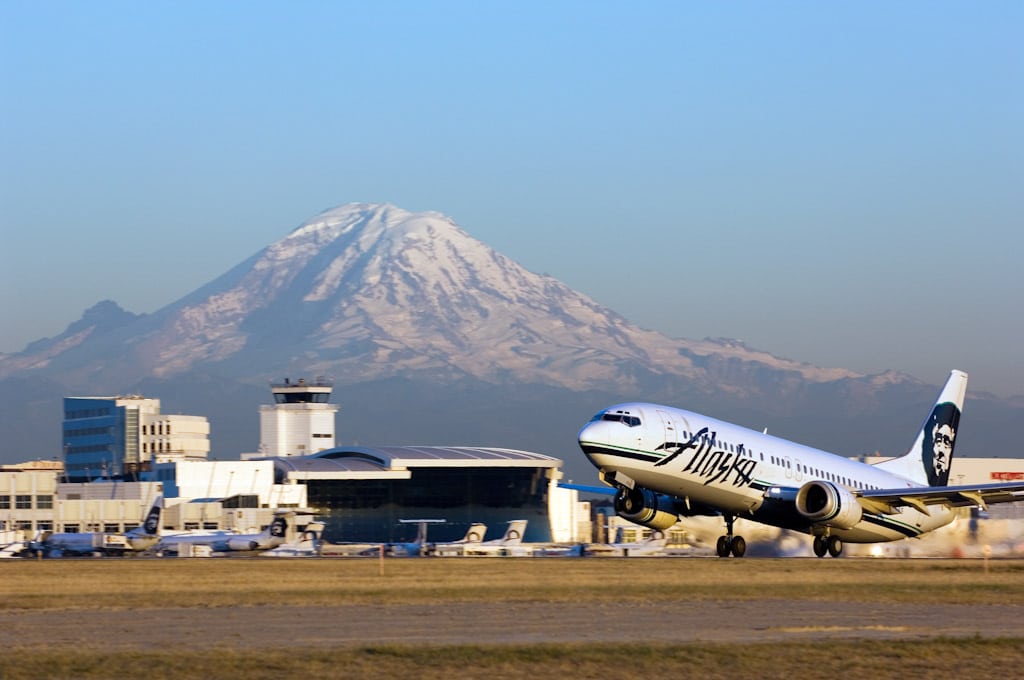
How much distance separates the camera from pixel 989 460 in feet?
619

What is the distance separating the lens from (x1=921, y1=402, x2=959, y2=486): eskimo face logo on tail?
2884 inches

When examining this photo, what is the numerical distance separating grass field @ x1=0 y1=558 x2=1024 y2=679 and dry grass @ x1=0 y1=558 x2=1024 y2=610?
2.6 inches

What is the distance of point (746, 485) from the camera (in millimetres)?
55531

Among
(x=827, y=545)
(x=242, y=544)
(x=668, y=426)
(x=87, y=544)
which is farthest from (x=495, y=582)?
(x=87, y=544)

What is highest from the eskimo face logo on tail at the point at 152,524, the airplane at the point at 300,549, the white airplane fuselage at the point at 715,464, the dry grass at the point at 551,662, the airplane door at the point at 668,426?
the airplane door at the point at 668,426

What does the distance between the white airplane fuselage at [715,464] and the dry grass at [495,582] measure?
7.64 ft

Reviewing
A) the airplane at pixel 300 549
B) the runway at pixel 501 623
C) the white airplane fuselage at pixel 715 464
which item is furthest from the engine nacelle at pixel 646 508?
the airplane at pixel 300 549

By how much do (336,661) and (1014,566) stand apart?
40.8 m

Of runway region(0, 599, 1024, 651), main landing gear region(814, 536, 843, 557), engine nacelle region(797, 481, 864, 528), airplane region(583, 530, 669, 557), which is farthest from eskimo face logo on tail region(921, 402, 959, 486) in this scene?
runway region(0, 599, 1024, 651)

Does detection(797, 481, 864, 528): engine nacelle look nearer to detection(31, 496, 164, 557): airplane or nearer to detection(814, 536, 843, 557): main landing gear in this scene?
detection(814, 536, 843, 557): main landing gear

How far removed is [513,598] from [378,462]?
521 ft

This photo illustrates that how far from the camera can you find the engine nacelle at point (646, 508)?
55.8 metres

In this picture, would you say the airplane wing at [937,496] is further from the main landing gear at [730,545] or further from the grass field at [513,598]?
the main landing gear at [730,545]

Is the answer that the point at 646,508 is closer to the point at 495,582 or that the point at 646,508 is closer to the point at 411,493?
the point at 495,582
